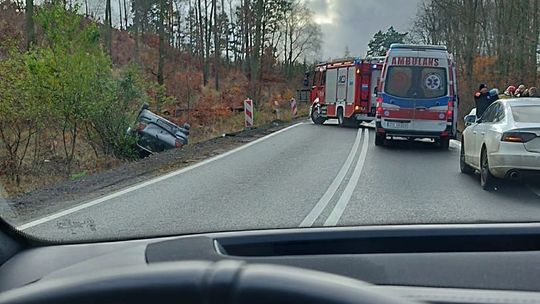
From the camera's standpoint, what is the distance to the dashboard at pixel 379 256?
2088 mm

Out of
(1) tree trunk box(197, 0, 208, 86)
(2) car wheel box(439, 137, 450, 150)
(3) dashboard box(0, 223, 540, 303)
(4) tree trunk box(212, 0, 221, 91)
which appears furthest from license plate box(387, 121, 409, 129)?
(1) tree trunk box(197, 0, 208, 86)

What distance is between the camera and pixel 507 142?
886 cm

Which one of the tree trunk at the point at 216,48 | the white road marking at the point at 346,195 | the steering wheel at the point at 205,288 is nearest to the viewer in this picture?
the steering wheel at the point at 205,288

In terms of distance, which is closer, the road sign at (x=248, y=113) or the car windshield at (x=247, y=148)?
the car windshield at (x=247, y=148)

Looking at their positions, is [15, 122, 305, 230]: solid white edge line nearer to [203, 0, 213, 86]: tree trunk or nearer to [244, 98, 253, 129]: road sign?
[244, 98, 253, 129]: road sign

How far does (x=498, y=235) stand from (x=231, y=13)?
54.4m

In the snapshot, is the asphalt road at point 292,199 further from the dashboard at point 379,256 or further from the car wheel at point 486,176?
the dashboard at point 379,256

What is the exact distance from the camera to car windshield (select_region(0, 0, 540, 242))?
7.18 meters

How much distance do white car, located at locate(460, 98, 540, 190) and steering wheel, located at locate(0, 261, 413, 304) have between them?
7.91m

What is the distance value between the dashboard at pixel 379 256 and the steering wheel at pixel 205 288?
29 centimetres

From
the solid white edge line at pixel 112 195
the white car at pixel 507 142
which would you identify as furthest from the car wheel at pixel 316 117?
the white car at pixel 507 142

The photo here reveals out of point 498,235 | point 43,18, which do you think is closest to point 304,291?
point 498,235

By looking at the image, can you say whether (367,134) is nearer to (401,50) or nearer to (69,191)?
(401,50)

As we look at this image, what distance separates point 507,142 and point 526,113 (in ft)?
2.68
